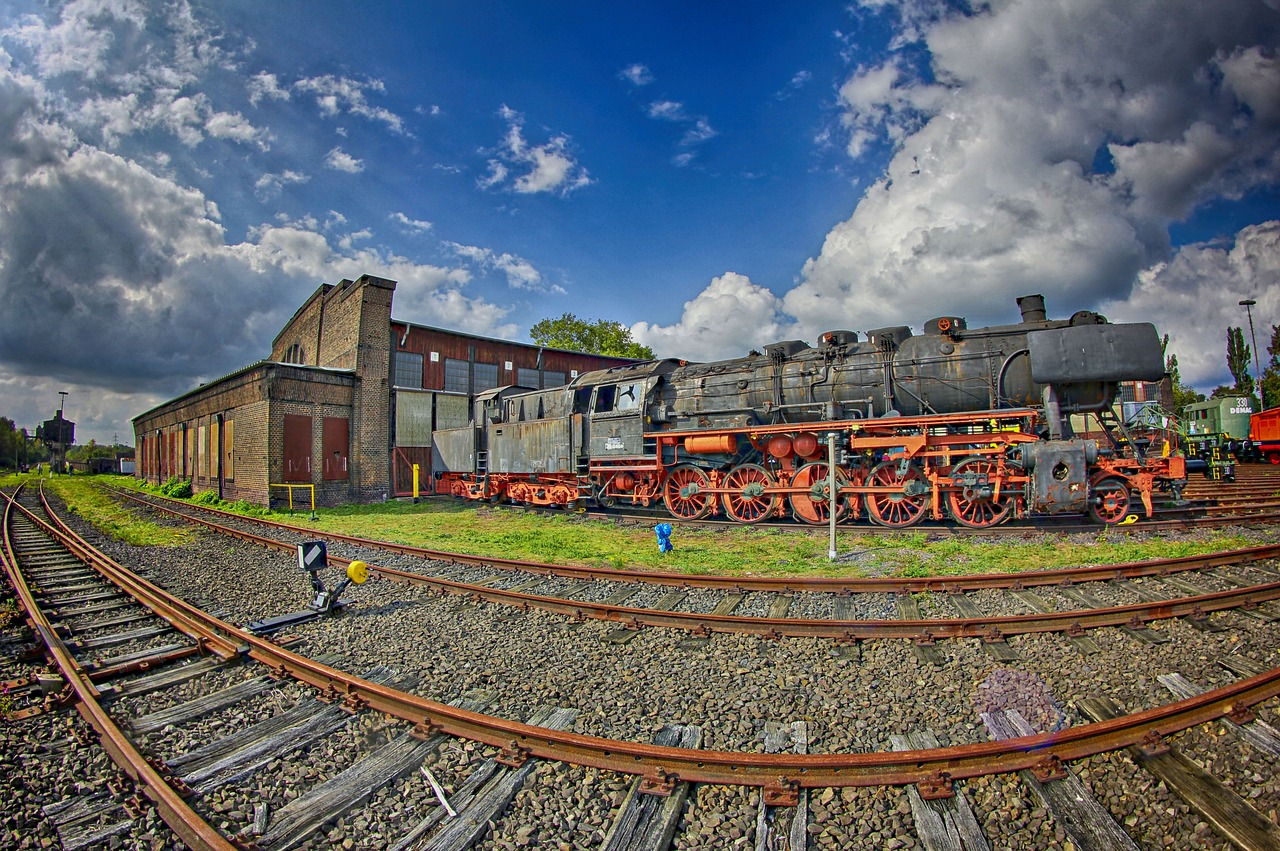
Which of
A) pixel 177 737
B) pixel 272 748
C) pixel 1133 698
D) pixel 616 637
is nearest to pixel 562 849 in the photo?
pixel 272 748

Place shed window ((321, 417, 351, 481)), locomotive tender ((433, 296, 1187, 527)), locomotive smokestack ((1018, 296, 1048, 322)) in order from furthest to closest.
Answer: shed window ((321, 417, 351, 481)), locomotive smokestack ((1018, 296, 1048, 322)), locomotive tender ((433, 296, 1187, 527))

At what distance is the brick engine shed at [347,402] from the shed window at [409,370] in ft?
0.13

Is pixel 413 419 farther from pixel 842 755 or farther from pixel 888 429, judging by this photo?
pixel 842 755

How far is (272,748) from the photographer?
3492 mm

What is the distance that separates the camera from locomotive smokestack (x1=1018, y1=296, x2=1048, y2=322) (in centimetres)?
994

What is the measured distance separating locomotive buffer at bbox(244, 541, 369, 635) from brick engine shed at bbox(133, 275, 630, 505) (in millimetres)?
14677

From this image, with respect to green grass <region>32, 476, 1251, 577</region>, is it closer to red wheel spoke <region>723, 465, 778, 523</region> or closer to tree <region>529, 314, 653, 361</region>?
red wheel spoke <region>723, 465, 778, 523</region>

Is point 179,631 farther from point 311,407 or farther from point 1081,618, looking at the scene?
point 311,407

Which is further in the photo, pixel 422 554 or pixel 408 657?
pixel 422 554

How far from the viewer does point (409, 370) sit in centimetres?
2269

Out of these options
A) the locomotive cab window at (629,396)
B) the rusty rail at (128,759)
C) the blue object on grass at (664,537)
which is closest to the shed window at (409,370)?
the locomotive cab window at (629,396)

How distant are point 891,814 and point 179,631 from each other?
6.85 meters

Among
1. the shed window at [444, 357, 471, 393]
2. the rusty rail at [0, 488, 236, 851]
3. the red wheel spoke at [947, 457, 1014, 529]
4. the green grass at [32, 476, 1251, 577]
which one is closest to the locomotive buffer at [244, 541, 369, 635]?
the rusty rail at [0, 488, 236, 851]

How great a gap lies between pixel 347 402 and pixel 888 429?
18792 millimetres
